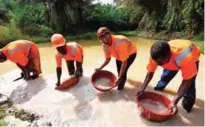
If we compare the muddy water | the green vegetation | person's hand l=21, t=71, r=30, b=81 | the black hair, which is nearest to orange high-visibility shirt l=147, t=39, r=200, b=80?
the black hair

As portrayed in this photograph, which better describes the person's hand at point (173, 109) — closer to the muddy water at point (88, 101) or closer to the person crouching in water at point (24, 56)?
the muddy water at point (88, 101)

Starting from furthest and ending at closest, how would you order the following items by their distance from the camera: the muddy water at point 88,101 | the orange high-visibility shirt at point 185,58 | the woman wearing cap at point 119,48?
the woman wearing cap at point 119,48, the muddy water at point 88,101, the orange high-visibility shirt at point 185,58

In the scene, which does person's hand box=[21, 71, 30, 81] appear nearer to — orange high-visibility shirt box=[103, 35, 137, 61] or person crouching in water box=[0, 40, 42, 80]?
person crouching in water box=[0, 40, 42, 80]

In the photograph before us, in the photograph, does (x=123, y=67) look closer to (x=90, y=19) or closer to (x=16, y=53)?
(x=16, y=53)

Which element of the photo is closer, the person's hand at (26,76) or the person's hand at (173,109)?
the person's hand at (173,109)

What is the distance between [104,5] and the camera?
21.4 meters

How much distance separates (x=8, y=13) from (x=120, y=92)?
1266 cm

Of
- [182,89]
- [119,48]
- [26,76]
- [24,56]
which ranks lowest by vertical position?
[26,76]

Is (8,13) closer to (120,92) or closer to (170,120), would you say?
(120,92)

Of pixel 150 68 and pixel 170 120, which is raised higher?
pixel 150 68

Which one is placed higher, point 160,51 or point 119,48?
point 160,51

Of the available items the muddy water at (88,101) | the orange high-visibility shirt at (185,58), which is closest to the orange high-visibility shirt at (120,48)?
the muddy water at (88,101)

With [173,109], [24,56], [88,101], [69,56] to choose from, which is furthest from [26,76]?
[173,109]

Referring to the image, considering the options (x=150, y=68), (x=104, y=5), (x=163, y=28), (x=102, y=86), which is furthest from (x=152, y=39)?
(x=150, y=68)
